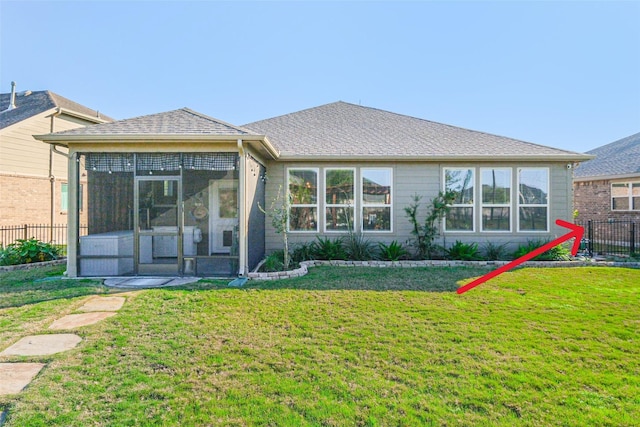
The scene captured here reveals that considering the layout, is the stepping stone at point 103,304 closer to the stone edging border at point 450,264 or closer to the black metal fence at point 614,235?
the stone edging border at point 450,264

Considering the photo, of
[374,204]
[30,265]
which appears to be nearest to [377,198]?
[374,204]

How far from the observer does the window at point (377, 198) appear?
31.2 feet

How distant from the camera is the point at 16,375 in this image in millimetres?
3188

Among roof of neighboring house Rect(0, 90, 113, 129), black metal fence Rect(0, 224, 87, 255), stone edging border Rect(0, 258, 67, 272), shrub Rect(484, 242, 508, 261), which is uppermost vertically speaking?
roof of neighboring house Rect(0, 90, 113, 129)

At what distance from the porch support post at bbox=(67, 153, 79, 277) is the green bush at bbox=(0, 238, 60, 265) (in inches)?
94.2

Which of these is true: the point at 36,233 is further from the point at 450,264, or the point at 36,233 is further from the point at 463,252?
the point at 463,252

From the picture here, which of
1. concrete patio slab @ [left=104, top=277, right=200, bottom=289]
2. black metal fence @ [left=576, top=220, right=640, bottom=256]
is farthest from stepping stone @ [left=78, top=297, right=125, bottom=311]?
black metal fence @ [left=576, top=220, right=640, bottom=256]

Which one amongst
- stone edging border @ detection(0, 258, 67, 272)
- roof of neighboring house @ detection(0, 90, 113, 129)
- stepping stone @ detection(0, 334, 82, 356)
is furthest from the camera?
roof of neighboring house @ detection(0, 90, 113, 129)

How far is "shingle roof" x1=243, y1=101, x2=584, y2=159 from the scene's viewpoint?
917 centimetres

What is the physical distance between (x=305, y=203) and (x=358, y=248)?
1.85m

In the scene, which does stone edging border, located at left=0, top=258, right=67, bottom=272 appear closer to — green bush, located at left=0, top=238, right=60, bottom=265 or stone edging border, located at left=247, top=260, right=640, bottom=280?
green bush, located at left=0, top=238, right=60, bottom=265

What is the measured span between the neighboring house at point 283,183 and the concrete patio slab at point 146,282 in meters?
0.30

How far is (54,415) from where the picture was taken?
2.59 m

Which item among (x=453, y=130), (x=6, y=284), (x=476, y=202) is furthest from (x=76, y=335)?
(x=453, y=130)
